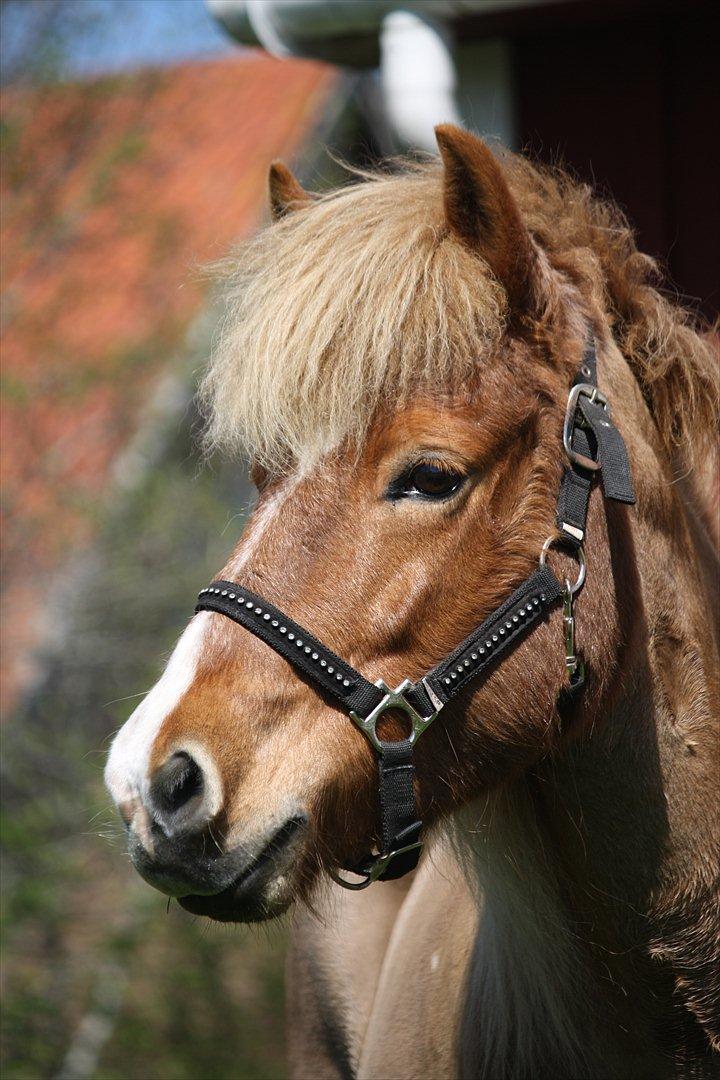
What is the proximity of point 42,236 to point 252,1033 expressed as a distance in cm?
432

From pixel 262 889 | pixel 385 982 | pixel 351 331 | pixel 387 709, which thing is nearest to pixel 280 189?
pixel 351 331

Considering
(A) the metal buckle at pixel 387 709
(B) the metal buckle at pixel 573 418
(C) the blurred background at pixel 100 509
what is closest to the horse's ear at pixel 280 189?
(B) the metal buckle at pixel 573 418

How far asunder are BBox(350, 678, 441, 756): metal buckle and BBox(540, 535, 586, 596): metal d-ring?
0.30 metres

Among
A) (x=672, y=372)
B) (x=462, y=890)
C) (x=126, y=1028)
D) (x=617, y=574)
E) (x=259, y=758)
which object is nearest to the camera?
(x=259, y=758)

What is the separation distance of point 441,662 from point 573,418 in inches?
18.6

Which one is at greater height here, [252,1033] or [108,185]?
[108,185]

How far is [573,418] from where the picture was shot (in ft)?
6.11

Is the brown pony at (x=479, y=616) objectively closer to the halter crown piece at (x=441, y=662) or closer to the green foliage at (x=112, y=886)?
the halter crown piece at (x=441, y=662)

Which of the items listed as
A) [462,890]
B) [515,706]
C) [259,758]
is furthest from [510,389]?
[462,890]

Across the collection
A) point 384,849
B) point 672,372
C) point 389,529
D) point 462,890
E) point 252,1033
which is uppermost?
point 672,372

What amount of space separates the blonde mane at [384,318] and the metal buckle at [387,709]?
39 cm

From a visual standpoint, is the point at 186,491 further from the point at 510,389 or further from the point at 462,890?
the point at 510,389

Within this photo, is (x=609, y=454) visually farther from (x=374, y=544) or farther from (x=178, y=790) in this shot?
(x=178, y=790)

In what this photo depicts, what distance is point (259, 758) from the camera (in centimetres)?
164
